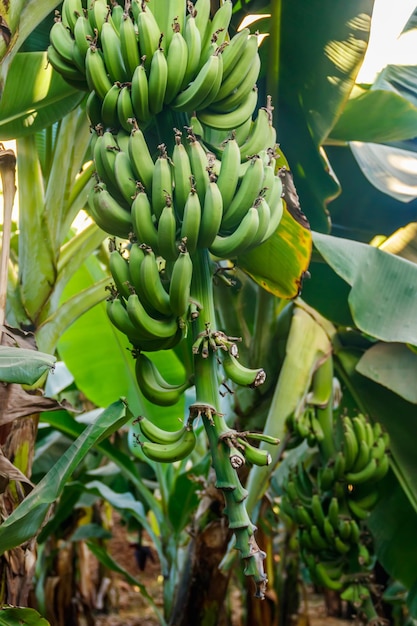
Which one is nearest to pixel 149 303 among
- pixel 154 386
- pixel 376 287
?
pixel 154 386

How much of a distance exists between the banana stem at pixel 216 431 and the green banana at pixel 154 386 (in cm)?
7

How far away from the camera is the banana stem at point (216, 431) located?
809 mm

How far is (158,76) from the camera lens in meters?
0.92

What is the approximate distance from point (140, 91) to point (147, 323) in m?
0.35

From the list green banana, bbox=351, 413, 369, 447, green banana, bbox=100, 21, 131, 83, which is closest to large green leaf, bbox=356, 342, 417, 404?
green banana, bbox=351, 413, 369, 447

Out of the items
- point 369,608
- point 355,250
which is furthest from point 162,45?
point 369,608

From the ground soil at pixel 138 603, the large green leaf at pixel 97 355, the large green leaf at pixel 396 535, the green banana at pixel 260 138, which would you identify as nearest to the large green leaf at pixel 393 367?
the large green leaf at pixel 396 535

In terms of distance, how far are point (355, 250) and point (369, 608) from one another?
1.10 metres

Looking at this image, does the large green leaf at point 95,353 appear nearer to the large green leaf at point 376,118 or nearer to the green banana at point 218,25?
the large green leaf at point 376,118

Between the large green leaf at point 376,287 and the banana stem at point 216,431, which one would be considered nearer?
the banana stem at point 216,431

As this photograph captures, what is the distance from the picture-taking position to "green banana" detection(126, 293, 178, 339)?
0.88 meters

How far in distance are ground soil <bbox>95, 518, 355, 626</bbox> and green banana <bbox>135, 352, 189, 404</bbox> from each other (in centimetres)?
235

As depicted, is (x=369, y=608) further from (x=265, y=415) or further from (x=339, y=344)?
(x=339, y=344)

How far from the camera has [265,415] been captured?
5.79ft
